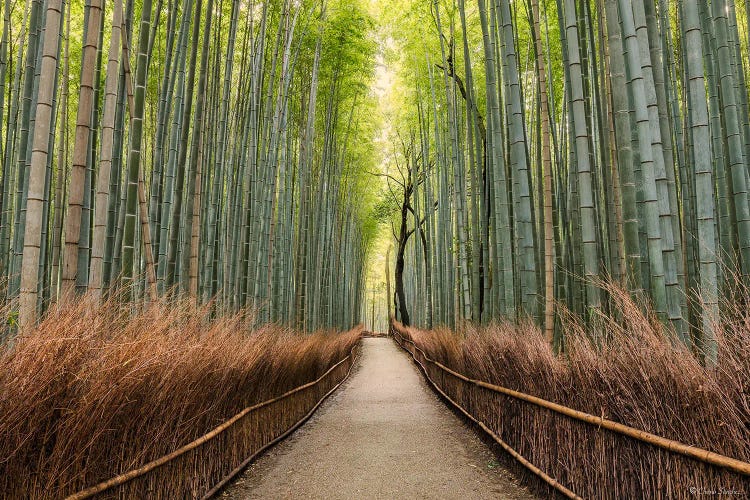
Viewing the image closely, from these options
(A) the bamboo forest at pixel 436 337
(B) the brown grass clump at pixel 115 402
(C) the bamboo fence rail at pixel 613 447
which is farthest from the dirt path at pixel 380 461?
(B) the brown grass clump at pixel 115 402

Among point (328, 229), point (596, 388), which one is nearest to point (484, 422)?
point (596, 388)

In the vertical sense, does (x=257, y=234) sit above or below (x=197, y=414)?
above

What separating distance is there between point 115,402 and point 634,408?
5.88 ft

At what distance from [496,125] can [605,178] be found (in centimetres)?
122

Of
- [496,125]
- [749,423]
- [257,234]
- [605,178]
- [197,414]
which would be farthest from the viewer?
[257,234]

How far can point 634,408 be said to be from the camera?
1.83 meters

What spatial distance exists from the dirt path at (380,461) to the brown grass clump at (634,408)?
345mm

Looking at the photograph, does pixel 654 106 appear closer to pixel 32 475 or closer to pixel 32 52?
pixel 32 475

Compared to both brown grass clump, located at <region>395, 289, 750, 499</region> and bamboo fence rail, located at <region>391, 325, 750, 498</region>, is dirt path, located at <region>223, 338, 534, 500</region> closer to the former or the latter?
bamboo fence rail, located at <region>391, 325, 750, 498</region>

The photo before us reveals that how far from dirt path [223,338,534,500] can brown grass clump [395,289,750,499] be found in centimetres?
34

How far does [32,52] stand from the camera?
3488 mm

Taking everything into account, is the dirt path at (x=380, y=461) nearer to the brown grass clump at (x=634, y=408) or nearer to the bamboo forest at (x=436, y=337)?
the bamboo forest at (x=436, y=337)

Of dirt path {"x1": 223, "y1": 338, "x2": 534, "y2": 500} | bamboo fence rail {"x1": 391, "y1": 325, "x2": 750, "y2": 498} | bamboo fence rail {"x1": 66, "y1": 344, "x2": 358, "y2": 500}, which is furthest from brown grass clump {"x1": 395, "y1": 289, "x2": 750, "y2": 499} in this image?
bamboo fence rail {"x1": 66, "y1": 344, "x2": 358, "y2": 500}

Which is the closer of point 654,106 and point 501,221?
point 654,106
